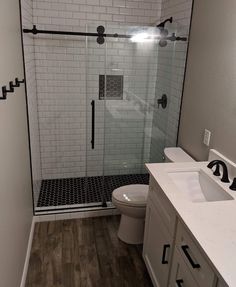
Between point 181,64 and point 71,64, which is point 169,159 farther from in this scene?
point 71,64

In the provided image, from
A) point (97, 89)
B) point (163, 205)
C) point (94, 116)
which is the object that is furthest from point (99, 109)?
point (163, 205)

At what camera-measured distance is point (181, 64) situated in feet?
8.42

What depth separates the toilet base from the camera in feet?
7.77

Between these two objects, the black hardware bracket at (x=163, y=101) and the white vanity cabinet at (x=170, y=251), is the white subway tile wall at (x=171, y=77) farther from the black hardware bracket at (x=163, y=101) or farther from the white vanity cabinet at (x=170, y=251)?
the white vanity cabinet at (x=170, y=251)

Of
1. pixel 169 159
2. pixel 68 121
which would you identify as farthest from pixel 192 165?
pixel 68 121

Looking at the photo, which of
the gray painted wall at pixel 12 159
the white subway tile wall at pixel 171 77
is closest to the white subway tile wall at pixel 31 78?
the gray painted wall at pixel 12 159

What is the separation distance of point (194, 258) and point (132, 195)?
1165mm

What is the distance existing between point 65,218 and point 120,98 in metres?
1.47

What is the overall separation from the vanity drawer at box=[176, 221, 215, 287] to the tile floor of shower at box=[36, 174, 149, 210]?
1.57m

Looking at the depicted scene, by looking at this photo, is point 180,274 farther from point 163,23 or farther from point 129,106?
point 163,23

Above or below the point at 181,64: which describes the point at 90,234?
below

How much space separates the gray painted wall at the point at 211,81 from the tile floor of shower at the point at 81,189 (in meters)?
0.97

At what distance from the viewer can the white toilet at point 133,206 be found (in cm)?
226

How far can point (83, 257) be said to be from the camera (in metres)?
2.22
